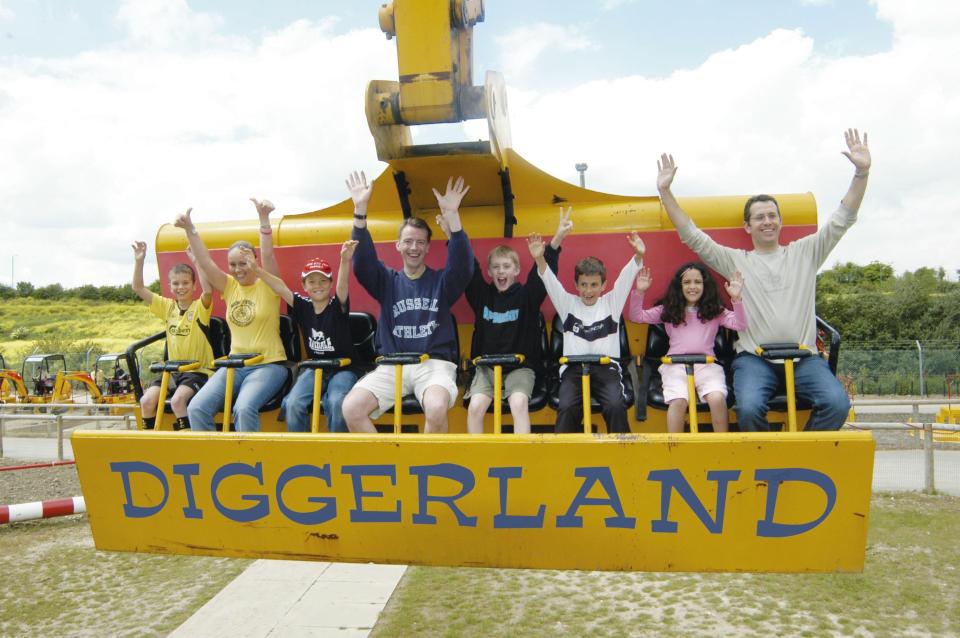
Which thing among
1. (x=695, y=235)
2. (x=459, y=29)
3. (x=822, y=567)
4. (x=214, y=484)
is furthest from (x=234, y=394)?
(x=822, y=567)

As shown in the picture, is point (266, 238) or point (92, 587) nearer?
point (266, 238)

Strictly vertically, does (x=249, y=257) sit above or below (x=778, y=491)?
above

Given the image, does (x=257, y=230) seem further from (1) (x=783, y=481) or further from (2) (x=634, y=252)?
(1) (x=783, y=481)

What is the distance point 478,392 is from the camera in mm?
3375

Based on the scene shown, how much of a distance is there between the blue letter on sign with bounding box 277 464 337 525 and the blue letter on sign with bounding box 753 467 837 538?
155 cm

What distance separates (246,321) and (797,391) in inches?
113

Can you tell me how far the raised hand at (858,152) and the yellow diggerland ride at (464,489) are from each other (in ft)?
4.05

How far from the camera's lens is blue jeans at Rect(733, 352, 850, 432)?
2984 millimetres

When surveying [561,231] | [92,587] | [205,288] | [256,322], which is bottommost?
[92,587]

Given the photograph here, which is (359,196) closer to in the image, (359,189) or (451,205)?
(359,189)

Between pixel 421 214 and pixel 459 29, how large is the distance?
1073 mm

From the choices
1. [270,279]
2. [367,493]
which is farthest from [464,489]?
[270,279]

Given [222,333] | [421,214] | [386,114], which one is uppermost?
[386,114]

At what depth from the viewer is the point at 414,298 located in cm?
356
